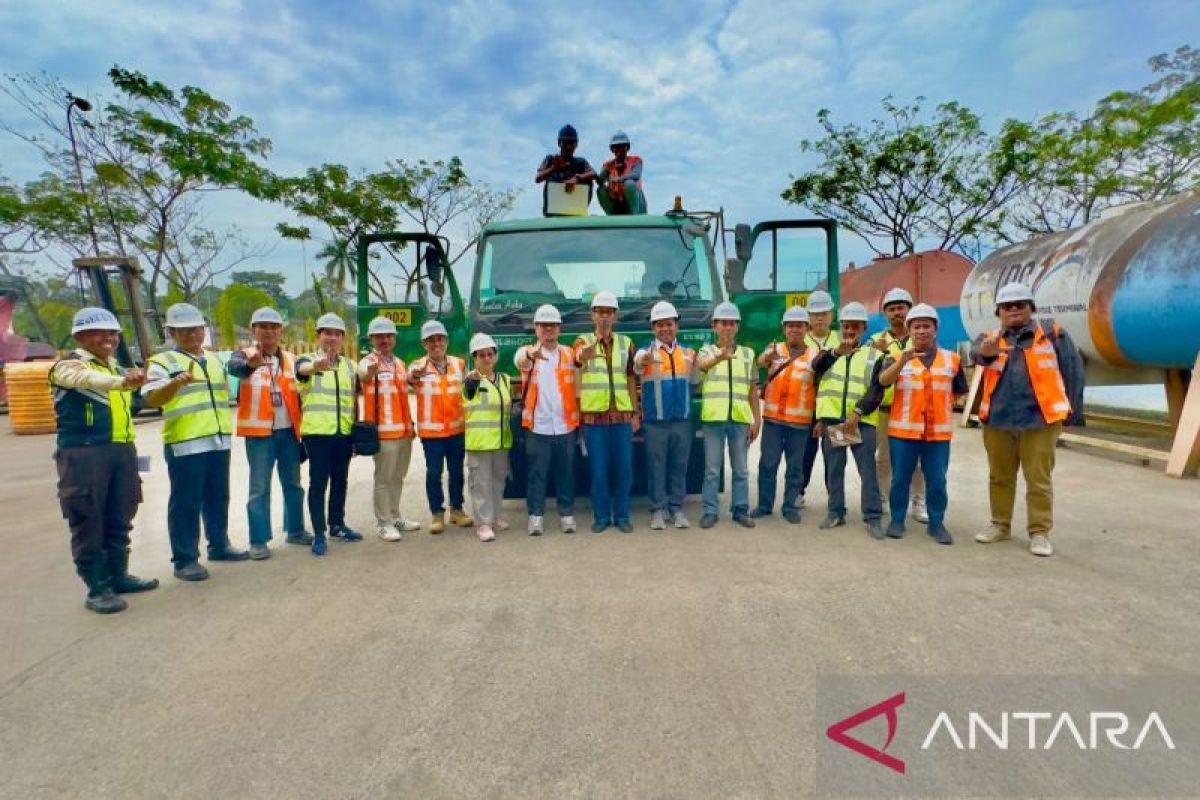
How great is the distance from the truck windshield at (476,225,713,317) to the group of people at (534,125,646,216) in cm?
95

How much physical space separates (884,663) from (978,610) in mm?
935

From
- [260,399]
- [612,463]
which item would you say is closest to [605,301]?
[612,463]

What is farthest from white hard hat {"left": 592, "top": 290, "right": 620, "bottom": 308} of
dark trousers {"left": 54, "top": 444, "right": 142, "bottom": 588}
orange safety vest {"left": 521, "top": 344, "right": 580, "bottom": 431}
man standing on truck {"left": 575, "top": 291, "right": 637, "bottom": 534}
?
dark trousers {"left": 54, "top": 444, "right": 142, "bottom": 588}

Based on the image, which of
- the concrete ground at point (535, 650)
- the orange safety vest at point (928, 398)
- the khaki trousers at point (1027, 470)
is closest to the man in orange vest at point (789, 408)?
the concrete ground at point (535, 650)

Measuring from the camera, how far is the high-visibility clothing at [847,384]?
4.99 meters

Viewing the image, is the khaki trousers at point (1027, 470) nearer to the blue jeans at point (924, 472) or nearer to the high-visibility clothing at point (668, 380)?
the blue jeans at point (924, 472)

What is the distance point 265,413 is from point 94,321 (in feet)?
3.84

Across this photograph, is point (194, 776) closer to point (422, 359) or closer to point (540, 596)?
point (540, 596)

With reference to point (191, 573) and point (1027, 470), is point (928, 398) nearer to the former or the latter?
point (1027, 470)

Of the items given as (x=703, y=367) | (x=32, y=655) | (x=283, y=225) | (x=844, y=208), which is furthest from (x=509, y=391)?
(x=844, y=208)

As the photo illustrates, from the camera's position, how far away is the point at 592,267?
5.60m

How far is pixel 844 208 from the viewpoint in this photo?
72.5 feet

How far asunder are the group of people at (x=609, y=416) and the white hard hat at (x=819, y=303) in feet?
0.06

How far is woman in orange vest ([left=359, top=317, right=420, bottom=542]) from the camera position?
4.93 m
